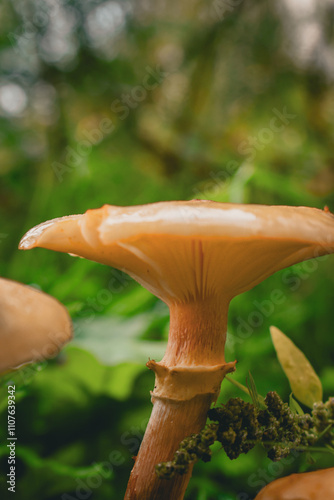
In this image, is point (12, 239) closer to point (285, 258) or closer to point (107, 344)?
point (107, 344)

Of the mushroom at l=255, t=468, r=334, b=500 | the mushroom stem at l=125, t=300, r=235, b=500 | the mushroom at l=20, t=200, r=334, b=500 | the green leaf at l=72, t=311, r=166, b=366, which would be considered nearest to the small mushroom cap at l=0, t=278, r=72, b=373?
the mushroom at l=20, t=200, r=334, b=500

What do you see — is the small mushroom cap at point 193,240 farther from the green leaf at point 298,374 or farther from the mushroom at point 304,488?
the mushroom at point 304,488

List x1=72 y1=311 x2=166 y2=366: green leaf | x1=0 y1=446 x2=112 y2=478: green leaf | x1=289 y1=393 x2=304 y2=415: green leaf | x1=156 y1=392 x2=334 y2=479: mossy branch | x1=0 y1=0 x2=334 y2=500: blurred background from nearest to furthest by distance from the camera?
x1=156 y1=392 x2=334 y2=479: mossy branch → x1=289 y1=393 x2=304 y2=415: green leaf → x1=0 y1=446 x2=112 y2=478: green leaf → x1=72 y1=311 x2=166 y2=366: green leaf → x1=0 y1=0 x2=334 y2=500: blurred background

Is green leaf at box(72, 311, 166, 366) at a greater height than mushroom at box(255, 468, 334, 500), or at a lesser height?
greater

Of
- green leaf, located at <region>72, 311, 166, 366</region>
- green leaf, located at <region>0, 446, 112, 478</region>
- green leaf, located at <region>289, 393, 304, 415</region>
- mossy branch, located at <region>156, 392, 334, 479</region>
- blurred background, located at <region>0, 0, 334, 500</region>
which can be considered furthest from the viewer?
blurred background, located at <region>0, 0, 334, 500</region>

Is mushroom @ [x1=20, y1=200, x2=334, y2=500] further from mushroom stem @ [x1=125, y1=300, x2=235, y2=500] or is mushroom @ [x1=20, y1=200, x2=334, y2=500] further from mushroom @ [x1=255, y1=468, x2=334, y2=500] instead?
mushroom @ [x1=255, y1=468, x2=334, y2=500]

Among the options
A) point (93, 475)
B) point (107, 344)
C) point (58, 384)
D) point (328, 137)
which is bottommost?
point (93, 475)

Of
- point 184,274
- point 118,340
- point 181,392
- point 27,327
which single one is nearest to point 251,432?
point 181,392

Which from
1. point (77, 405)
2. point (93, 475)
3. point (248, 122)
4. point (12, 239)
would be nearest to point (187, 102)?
point (248, 122)
